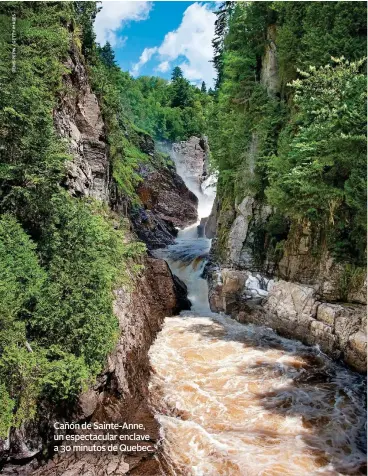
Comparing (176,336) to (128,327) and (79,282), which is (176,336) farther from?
(79,282)

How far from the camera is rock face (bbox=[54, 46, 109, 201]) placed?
10508 mm

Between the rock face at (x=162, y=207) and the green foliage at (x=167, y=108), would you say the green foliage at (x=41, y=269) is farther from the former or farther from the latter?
the green foliage at (x=167, y=108)

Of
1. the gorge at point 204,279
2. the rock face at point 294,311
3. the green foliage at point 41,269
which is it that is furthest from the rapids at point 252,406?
the green foliage at point 41,269

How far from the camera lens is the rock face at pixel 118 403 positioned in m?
5.52

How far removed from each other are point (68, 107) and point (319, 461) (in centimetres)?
1164

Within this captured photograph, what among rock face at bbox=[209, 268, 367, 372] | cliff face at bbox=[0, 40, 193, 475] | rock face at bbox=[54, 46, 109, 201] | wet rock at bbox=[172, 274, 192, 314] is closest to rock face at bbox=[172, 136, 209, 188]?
cliff face at bbox=[0, 40, 193, 475]

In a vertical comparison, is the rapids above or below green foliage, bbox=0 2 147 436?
below

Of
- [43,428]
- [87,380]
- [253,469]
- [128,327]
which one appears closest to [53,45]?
[128,327]

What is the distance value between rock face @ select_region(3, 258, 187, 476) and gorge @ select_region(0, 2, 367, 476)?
0.04 meters

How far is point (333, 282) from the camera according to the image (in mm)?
10609

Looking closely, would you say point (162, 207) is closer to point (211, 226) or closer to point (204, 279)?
point (211, 226)

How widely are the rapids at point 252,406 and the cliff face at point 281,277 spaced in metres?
0.70

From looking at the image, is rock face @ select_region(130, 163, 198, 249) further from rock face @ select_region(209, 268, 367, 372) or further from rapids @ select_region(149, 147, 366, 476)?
rapids @ select_region(149, 147, 366, 476)

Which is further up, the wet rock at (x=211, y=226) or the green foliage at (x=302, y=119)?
the green foliage at (x=302, y=119)
